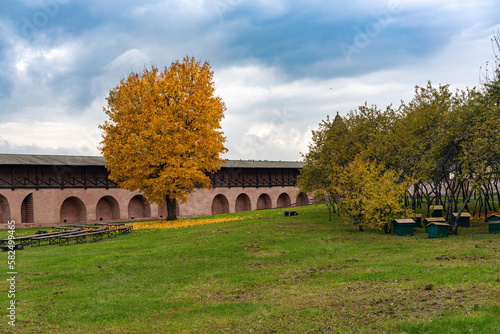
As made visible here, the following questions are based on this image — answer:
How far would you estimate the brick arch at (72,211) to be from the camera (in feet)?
120

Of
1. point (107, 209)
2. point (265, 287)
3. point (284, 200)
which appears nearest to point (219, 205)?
point (284, 200)

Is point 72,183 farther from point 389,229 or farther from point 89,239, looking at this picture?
point 389,229

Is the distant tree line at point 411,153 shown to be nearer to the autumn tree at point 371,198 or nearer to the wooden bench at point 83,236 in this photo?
the autumn tree at point 371,198

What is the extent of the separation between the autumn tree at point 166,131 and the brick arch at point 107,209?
33.0ft

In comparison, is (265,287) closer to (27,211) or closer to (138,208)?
(27,211)

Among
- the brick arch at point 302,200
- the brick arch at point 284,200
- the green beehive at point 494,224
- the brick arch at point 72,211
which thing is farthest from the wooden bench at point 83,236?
the brick arch at point 284,200

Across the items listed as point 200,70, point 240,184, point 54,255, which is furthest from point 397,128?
point 240,184

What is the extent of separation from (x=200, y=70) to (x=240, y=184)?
64.3ft

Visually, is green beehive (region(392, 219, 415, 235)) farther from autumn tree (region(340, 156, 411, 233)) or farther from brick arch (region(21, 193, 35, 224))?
brick arch (region(21, 193, 35, 224))

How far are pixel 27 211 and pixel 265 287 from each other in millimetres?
29276

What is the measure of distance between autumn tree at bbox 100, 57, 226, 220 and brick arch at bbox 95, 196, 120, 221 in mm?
10063

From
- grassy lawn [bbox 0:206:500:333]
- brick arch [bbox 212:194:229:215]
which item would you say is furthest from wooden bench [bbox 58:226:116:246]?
brick arch [bbox 212:194:229:215]

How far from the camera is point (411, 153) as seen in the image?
22750 mm

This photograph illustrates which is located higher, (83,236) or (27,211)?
(27,211)
